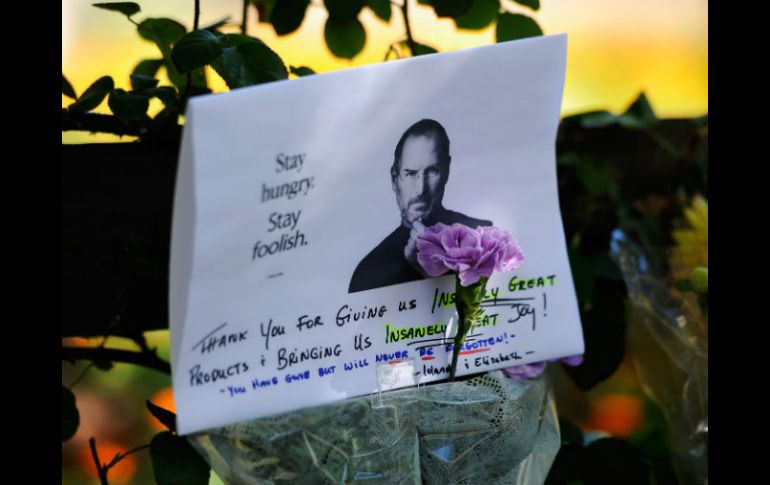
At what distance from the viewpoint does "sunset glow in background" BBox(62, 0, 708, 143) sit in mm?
1591

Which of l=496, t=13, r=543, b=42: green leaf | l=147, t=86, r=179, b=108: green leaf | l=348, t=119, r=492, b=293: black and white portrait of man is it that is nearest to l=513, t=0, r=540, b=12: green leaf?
l=496, t=13, r=543, b=42: green leaf

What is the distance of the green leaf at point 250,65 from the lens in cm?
57

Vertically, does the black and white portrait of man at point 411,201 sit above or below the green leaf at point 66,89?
below

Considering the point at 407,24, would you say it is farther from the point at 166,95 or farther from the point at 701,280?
the point at 701,280

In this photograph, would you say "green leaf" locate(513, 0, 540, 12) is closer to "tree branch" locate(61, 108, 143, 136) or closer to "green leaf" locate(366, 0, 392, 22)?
"green leaf" locate(366, 0, 392, 22)

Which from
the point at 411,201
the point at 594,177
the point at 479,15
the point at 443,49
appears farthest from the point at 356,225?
the point at 443,49

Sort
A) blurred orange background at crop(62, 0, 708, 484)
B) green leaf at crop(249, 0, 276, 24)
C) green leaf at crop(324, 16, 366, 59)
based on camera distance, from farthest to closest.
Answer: blurred orange background at crop(62, 0, 708, 484) → green leaf at crop(249, 0, 276, 24) → green leaf at crop(324, 16, 366, 59)

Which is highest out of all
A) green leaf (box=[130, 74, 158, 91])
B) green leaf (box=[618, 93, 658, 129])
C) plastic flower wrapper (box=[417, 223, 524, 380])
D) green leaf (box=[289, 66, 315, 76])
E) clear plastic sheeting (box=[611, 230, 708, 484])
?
green leaf (box=[289, 66, 315, 76])

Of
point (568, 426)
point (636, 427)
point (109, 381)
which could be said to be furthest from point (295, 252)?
point (109, 381)

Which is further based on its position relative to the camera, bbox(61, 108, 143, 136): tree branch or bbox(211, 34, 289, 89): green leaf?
bbox(61, 108, 143, 136): tree branch

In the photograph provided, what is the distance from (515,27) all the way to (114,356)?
0.54 meters

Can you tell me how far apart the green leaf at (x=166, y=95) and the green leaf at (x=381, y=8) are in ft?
0.81

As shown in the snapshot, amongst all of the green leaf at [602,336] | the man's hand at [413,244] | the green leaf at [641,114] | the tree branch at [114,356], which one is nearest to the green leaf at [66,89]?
the tree branch at [114,356]

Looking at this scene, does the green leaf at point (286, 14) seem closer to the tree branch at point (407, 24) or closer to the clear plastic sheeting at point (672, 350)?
the tree branch at point (407, 24)
